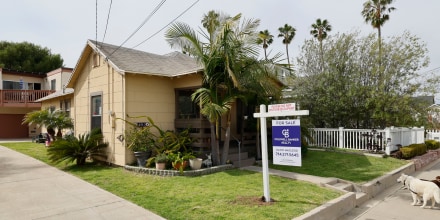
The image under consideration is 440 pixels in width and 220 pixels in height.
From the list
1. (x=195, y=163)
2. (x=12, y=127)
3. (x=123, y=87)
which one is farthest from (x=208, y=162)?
(x=12, y=127)

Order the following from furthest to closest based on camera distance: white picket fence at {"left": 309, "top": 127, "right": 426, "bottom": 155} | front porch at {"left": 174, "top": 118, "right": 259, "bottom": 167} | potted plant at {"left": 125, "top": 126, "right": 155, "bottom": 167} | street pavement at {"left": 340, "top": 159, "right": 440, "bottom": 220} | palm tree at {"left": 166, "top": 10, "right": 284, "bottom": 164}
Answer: white picket fence at {"left": 309, "top": 127, "right": 426, "bottom": 155}
front porch at {"left": 174, "top": 118, "right": 259, "bottom": 167}
potted plant at {"left": 125, "top": 126, "right": 155, "bottom": 167}
palm tree at {"left": 166, "top": 10, "right": 284, "bottom": 164}
street pavement at {"left": 340, "top": 159, "right": 440, "bottom": 220}

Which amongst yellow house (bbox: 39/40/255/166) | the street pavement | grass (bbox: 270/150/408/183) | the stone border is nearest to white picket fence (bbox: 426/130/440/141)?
grass (bbox: 270/150/408/183)

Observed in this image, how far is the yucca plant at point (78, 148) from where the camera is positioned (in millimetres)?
8812

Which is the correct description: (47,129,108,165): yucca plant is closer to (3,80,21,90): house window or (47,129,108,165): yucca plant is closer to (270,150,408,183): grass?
(270,150,408,183): grass

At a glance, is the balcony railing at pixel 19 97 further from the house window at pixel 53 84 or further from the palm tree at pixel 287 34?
the palm tree at pixel 287 34

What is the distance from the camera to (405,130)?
13.0 meters

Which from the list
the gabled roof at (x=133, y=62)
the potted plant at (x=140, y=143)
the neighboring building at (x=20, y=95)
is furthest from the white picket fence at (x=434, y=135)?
the neighboring building at (x=20, y=95)

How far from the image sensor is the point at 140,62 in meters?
10.1

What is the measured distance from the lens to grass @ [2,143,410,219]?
15.4ft

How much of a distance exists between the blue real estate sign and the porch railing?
23.1 m

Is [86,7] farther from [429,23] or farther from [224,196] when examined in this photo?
[429,23]

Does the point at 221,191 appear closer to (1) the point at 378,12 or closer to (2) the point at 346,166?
(2) the point at 346,166

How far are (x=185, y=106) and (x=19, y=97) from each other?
18709 mm

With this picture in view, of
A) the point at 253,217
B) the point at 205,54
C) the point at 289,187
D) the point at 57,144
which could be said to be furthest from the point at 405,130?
the point at 57,144
